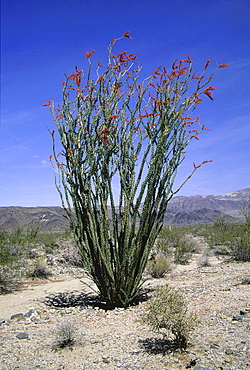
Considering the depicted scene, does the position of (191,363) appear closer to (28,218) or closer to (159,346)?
(159,346)

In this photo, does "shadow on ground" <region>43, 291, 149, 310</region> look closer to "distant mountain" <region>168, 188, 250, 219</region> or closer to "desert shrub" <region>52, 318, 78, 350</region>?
"desert shrub" <region>52, 318, 78, 350</region>

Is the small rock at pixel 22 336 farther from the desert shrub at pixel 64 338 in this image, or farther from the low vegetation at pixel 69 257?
the low vegetation at pixel 69 257

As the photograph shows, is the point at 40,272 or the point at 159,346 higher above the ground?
the point at 159,346

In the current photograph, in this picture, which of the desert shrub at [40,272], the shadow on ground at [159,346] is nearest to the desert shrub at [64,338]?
the shadow on ground at [159,346]

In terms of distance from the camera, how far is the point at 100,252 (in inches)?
227

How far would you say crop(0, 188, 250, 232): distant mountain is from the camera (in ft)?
144

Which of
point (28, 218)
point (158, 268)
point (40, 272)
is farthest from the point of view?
point (28, 218)

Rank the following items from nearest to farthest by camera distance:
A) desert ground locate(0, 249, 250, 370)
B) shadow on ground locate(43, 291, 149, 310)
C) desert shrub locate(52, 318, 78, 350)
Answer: desert ground locate(0, 249, 250, 370)
desert shrub locate(52, 318, 78, 350)
shadow on ground locate(43, 291, 149, 310)

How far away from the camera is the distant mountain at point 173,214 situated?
44.0 meters

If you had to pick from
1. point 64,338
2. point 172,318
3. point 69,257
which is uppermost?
point 172,318

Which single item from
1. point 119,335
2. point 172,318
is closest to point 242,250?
point 119,335

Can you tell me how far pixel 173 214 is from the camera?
98.9 meters

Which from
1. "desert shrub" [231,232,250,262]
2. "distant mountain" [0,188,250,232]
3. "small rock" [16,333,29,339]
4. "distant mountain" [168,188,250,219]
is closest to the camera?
"small rock" [16,333,29,339]

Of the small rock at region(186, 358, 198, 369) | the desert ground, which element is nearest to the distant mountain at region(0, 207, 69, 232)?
the desert ground
